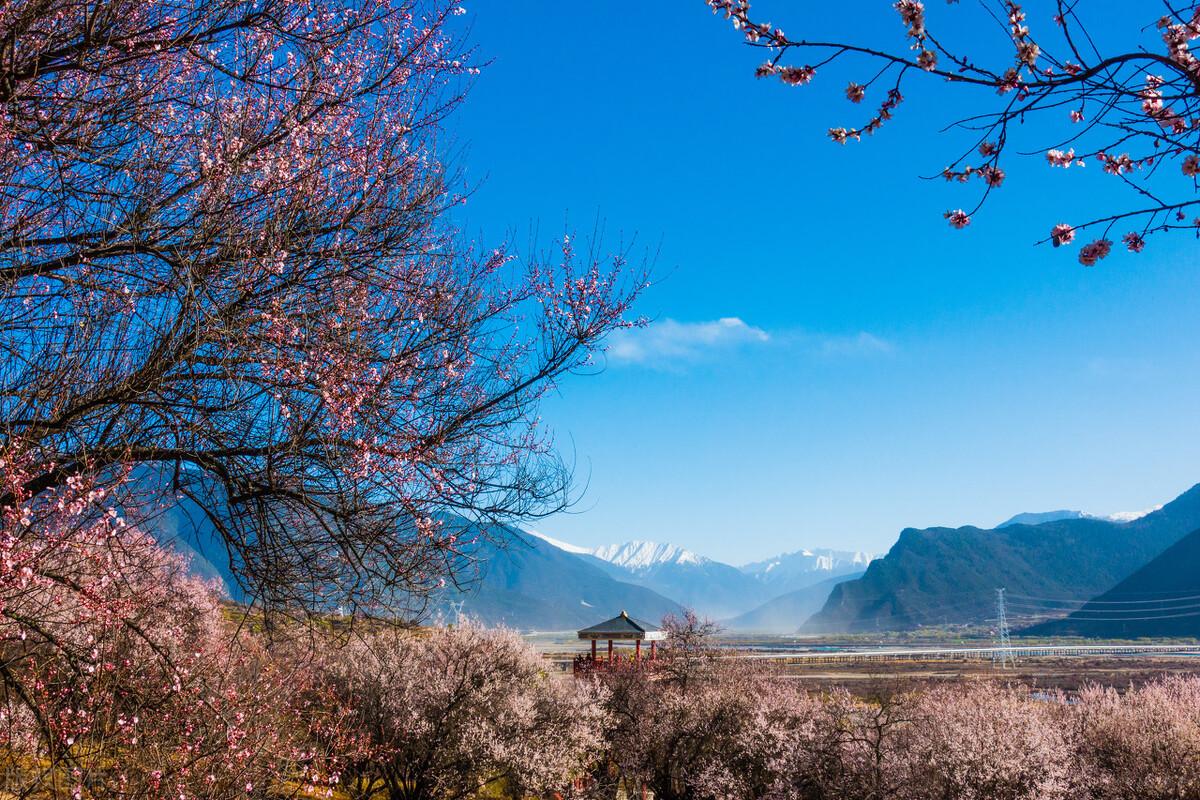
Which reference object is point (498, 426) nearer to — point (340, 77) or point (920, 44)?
point (340, 77)

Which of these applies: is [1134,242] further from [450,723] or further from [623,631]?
[623,631]

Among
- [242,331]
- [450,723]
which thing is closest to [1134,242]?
[242,331]

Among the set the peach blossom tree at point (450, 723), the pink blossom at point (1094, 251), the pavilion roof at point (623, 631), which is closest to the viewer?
the pink blossom at point (1094, 251)

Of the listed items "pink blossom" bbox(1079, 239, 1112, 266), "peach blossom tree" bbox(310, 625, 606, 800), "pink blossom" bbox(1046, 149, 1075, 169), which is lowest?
"peach blossom tree" bbox(310, 625, 606, 800)

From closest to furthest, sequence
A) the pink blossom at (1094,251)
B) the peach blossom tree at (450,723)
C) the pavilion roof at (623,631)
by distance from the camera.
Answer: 1. the pink blossom at (1094,251)
2. the peach blossom tree at (450,723)
3. the pavilion roof at (623,631)

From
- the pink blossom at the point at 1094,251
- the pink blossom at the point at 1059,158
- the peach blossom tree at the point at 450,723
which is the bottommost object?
the peach blossom tree at the point at 450,723

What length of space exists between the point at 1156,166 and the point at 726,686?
27.5m

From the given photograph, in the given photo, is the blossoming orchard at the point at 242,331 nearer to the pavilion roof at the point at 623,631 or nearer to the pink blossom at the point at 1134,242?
the pink blossom at the point at 1134,242

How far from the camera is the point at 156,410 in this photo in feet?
18.0

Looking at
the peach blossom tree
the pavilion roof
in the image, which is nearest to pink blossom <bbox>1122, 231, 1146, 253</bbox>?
the peach blossom tree

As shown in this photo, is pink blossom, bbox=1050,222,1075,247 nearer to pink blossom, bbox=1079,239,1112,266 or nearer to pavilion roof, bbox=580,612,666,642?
pink blossom, bbox=1079,239,1112,266

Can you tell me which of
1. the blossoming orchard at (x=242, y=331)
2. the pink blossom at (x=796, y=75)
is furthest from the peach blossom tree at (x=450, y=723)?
the pink blossom at (x=796, y=75)

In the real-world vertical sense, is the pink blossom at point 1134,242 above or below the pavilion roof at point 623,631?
above

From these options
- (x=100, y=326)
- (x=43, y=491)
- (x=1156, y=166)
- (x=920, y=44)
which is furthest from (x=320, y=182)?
(x=1156, y=166)
